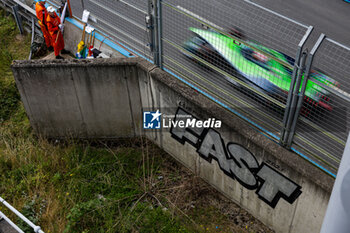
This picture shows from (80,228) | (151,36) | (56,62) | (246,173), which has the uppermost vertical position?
(151,36)

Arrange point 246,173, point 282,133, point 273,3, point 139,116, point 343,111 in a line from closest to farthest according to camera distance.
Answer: point 343,111 → point 282,133 → point 246,173 → point 139,116 → point 273,3

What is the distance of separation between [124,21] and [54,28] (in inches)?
98.0

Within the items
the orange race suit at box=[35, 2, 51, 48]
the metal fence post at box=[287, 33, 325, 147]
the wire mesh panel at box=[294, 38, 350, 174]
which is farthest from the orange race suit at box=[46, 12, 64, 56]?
the wire mesh panel at box=[294, 38, 350, 174]

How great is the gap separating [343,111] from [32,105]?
6.14 meters

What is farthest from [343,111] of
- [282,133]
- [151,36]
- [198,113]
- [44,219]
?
[44,219]

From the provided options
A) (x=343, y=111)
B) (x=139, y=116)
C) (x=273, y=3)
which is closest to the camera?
(x=343, y=111)

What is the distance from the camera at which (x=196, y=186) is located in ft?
25.5

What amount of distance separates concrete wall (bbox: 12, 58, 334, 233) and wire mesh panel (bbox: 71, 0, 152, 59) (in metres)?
0.50

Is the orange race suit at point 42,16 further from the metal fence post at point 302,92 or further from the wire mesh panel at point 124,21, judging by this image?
the metal fence post at point 302,92

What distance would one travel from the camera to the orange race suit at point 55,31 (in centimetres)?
986

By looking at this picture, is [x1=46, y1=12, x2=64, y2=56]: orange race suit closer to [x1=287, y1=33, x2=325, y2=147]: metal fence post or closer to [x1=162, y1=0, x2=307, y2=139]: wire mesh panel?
[x1=162, y1=0, x2=307, y2=139]: wire mesh panel

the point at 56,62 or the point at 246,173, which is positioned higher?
the point at 56,62

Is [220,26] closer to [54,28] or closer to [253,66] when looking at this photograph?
[253,66]

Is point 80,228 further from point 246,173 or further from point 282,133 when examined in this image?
point 282,133
